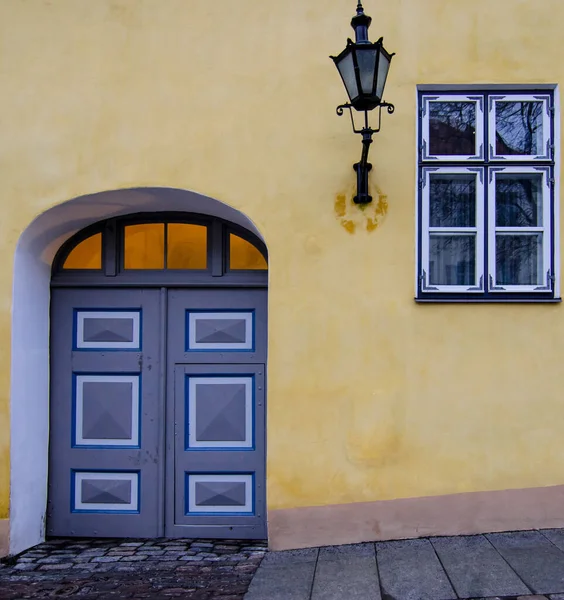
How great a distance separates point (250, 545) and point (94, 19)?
449cm

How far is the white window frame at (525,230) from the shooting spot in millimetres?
5324

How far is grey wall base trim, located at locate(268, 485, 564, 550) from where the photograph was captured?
5250mm

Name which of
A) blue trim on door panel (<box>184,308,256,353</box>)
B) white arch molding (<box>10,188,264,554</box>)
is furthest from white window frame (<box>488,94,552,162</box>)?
blue trim on door panel (<box>184,308,256,353</box>)

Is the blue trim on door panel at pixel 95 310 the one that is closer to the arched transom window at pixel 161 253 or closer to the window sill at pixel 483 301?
the arched transom window at pixel 161 253

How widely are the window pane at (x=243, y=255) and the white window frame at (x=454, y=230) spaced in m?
1.45

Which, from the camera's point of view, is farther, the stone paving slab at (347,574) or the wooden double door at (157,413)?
the wooden double door at (157,413)

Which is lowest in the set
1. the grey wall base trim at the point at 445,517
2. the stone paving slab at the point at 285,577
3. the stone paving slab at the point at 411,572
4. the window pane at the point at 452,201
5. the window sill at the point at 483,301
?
the stone paving slab at the point at 285,577

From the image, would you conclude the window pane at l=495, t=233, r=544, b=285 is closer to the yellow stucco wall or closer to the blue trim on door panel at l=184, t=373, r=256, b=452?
the yellow stucco wall

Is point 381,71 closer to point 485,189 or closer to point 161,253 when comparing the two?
point 485,189

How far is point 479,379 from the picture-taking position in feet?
17.4

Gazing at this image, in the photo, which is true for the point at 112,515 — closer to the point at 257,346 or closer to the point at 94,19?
the point at 257,346

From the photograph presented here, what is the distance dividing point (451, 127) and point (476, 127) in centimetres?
20

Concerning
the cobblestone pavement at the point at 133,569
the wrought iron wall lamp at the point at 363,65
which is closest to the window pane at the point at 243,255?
the wrought iron wall lamp at the point at 363,65

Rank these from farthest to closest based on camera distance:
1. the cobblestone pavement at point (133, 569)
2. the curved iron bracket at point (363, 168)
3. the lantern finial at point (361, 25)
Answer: the curved iron bracket at point (363, 168), the lantern finial at point (361, 25), the cobblestone pavement at point (133, 569)
